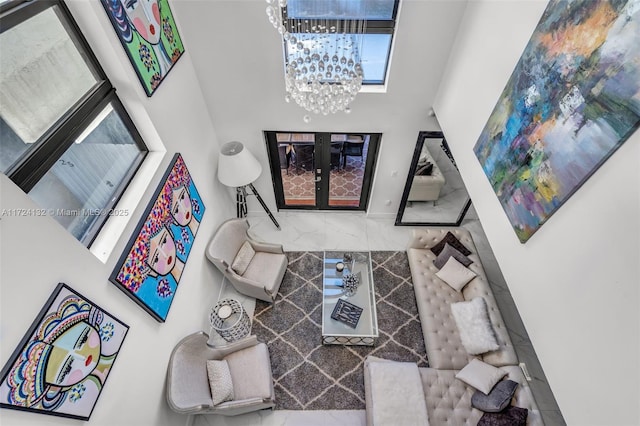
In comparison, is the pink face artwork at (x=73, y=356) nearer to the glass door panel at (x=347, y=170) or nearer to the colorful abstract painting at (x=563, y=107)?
the colorful abstract painting at (x=563, y=107)

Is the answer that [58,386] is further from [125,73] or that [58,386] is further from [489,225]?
[489,225]

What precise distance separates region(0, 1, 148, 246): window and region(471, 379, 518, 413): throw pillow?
12.9 feet

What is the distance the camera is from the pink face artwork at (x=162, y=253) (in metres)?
2.91

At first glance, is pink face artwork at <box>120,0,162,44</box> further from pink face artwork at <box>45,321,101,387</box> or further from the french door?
pink face artwork at <box>45,321,101,387</box>

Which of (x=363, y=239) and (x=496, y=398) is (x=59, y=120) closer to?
(x=363, y=239)

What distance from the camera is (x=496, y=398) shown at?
3.17 m

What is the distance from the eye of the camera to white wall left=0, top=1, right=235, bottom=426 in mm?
1667

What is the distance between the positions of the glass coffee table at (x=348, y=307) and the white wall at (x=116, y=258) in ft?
5.22

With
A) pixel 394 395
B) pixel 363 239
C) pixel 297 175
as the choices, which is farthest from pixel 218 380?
pixel 297 175

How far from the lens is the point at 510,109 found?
254 centimetres

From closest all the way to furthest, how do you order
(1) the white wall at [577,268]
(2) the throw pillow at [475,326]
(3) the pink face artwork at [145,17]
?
(1) the white wall at [577,268] → (3) the pink face artwork at [145,17] → (2) the throw pillow at [475,326]

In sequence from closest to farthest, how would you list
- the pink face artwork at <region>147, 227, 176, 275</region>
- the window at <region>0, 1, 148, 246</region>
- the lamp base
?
the window at <region>0, 1, 148, 246</region> < the pink face artwork at <region>147, 227, 176, 275</region> < the lamp base

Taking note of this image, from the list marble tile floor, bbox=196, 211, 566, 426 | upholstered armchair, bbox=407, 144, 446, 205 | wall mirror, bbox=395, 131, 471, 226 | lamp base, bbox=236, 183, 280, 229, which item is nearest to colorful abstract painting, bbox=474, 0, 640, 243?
wall mirror, bbox=395, 131, 471, 226

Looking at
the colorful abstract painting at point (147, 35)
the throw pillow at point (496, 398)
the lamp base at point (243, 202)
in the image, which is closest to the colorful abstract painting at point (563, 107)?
the throw pillow at point (496, 398)
